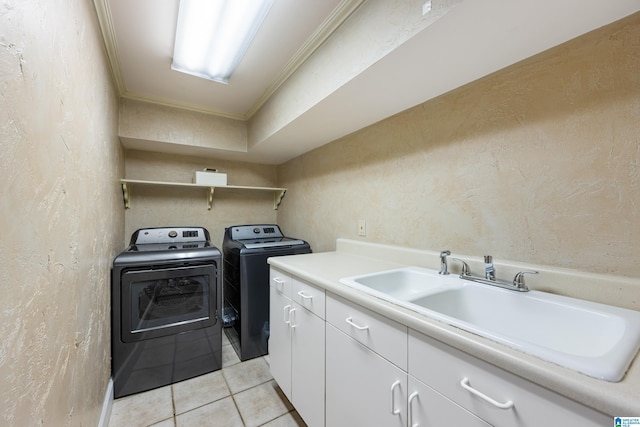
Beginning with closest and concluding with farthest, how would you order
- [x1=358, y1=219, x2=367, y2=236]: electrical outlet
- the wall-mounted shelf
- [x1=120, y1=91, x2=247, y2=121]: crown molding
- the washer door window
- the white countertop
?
the white countertop < the washer door window < [x1=358, y1=219, x2=367, y2=236]: electrical outlet < [x1=120, y1=91, x2=247, y2=121]: crown molding < the wall-mounted shelf

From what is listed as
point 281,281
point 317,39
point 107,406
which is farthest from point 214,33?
point 107,406

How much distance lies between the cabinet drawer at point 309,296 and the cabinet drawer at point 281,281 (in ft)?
0.17

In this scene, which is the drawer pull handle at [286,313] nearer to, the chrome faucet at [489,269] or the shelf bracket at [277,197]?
the chrome faucet at [489,269]

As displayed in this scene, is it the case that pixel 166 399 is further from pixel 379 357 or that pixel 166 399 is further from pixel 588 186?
pixel 588 186

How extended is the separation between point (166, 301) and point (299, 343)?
3.63 feet

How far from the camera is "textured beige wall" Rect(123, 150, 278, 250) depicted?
2525mm

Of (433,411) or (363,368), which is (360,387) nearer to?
(363,368)

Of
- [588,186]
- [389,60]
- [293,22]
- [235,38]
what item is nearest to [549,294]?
[588,186]

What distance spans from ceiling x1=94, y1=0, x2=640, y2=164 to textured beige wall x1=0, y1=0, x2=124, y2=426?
414mm

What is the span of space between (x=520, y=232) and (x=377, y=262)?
795 millimetres

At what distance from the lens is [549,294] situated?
942mm

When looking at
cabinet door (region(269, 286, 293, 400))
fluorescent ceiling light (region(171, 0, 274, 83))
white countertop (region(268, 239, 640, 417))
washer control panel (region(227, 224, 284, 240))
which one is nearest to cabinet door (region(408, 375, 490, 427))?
white countertop (region(268, 239, 640, 417))

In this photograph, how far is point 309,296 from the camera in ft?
4.26

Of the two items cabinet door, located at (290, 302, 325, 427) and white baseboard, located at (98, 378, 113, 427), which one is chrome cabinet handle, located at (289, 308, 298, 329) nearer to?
cabinet door, located at (290, 302, 325, 427)
